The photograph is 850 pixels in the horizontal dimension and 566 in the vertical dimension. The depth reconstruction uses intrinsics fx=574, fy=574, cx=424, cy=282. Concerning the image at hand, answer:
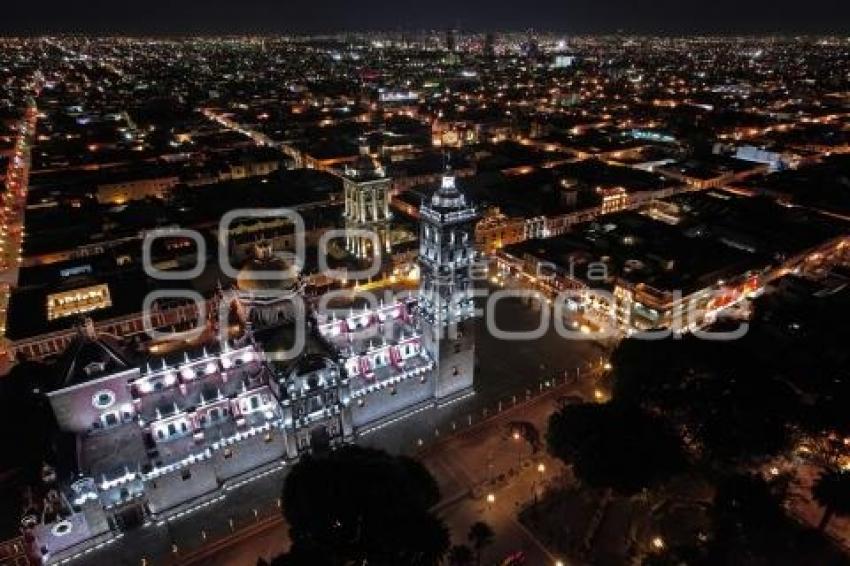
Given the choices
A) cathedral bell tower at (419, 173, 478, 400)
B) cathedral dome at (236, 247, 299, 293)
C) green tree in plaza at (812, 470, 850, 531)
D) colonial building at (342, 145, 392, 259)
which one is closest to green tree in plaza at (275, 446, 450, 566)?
cathedral dome at (236, 247, 299, 293)

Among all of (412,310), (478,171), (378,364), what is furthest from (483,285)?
(478,171)

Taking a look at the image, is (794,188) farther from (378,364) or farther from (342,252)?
(378,364)

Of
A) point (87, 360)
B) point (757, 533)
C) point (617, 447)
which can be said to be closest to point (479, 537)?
point (617, 447)

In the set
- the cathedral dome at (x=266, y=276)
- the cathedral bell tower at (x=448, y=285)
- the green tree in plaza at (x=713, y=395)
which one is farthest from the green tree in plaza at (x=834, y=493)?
the cathedral dome at (x=266, y=276)

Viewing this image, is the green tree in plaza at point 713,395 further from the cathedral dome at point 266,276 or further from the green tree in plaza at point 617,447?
the cathedral dome at point 266,276

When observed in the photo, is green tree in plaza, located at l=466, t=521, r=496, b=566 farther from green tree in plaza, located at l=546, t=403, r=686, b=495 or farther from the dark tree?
the dark tree

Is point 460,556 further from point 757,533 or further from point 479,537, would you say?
point 757,533
